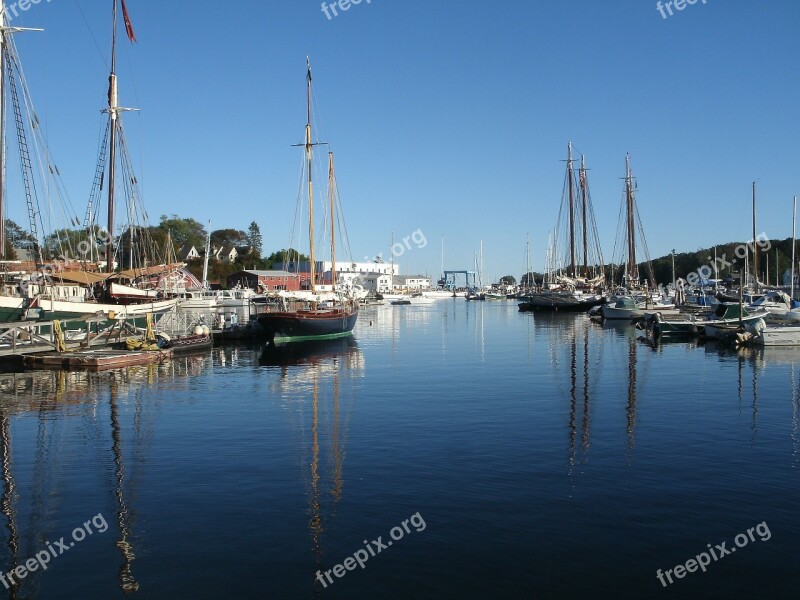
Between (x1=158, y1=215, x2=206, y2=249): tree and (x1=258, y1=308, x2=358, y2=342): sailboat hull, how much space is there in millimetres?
116209

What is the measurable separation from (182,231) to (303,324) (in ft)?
416

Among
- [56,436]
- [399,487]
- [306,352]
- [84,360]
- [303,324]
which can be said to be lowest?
[399,487]

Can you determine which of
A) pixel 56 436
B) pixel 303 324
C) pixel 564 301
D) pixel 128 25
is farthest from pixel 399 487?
pixel 564 301

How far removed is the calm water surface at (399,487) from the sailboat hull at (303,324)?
20.5 meters

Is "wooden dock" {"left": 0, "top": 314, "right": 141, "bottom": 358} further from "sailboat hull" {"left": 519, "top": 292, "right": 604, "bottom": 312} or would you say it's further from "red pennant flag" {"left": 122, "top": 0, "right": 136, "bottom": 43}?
"sailboat hull" {"left": 519, "top": 292, "right": 604, "bottom": 312}

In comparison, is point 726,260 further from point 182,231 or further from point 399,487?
point 399,487

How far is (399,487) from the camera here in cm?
1528

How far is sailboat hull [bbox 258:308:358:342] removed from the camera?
51.1 m

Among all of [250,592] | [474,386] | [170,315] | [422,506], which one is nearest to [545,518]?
[422,506]

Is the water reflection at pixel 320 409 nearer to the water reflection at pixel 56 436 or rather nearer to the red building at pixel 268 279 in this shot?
the water reflection at pixel 56 436

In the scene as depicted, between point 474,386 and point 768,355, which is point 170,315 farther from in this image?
point 768,355

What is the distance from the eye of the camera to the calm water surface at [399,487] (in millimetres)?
10969

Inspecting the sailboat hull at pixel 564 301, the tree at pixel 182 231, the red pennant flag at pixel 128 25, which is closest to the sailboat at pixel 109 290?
the red pennant flag at pixel 128 25

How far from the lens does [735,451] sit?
18.3m
